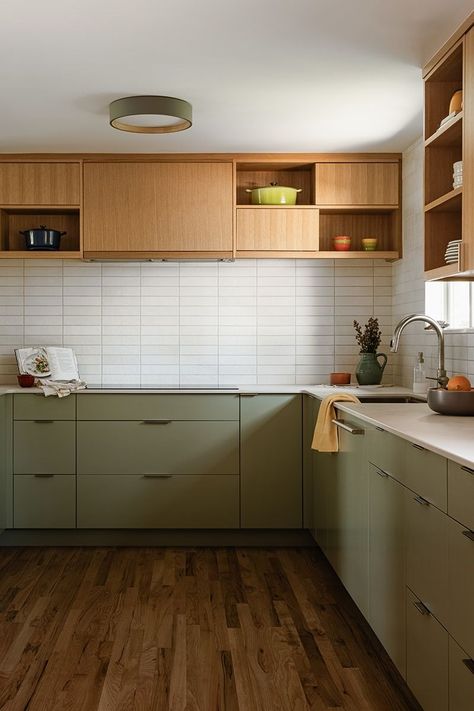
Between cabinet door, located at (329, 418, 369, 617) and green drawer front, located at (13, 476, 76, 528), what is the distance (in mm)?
1672

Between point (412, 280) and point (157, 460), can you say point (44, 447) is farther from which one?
point (412, 280)

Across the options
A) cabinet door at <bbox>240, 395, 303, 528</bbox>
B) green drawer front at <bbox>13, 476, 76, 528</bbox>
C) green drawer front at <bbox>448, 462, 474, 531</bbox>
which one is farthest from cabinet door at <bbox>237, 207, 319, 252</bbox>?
green drawer front at <bbox>448, 462, 474, 531</bbox>

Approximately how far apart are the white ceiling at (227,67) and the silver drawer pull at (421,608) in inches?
79.5

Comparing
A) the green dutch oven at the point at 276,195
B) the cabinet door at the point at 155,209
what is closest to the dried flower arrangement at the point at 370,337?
the green dutch oven at the point at 276,195

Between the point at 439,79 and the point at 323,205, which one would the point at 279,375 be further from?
the point at 439,79

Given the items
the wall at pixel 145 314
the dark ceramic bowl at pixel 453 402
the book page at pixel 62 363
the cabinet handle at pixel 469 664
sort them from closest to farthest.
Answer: the cabinet handle at pixel 469 664 → the dark ceramic bowl at pixel 453 402 → the book page at pixel 62 363 → the wall at pixel 145 314

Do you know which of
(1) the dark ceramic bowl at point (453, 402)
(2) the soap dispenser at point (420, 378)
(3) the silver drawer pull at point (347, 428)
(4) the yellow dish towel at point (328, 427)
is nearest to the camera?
(1) the dark ceramic bowl at point (453, 402)

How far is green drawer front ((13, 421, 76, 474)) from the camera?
4602 mm

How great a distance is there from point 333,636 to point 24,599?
57.4 inches

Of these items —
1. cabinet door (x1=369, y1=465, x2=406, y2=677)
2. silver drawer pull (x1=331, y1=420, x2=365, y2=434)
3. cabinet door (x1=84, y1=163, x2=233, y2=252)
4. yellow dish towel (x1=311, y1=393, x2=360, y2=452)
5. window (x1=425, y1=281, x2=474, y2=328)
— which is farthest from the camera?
cabinet door (x1=84, y1=163, x2=233, y2=252)

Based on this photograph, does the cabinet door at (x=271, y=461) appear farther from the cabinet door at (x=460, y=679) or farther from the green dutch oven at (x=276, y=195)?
the cabinet door at (x=460, y=679)

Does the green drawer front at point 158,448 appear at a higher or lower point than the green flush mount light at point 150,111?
lower

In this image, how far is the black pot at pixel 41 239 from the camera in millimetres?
4883

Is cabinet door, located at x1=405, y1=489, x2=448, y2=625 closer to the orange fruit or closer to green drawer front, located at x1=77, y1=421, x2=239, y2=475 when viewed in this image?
the orange fruit
